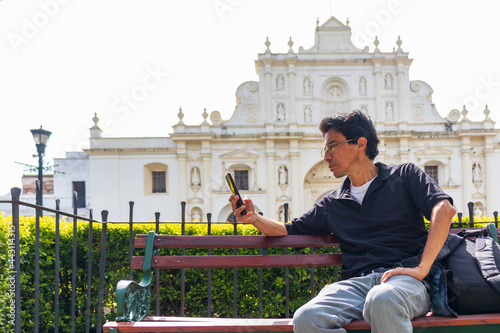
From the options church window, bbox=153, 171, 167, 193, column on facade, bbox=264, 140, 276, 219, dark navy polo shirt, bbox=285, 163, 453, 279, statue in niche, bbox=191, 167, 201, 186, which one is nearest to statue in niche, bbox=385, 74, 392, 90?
column on facade, bbox=264, 140, 276, 219

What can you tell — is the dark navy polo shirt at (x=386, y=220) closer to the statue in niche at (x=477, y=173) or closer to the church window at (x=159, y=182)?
the church window at (x=159, y=182)

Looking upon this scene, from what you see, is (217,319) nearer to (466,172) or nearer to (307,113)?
(307,113)

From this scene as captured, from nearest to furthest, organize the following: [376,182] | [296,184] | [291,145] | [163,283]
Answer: [376,182] → [163,283] → [296,184] → [291,145]

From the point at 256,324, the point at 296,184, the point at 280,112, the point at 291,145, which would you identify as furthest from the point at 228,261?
the point at 280,112

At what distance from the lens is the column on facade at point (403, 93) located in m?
23.5

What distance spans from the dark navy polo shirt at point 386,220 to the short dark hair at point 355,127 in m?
0.17

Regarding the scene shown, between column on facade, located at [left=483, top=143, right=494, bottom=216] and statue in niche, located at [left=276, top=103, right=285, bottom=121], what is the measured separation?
442 inches

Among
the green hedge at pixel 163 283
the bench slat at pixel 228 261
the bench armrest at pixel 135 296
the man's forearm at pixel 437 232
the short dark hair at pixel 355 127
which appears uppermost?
the short dark hair at pixel 355 127

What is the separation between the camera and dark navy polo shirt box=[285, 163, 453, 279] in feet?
7.57

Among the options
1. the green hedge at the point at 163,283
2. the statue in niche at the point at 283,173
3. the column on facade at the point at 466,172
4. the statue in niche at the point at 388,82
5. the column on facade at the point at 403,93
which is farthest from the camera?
the statue in niche at the point at 388,82

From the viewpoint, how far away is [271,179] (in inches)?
891

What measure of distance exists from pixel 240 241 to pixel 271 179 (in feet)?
65.5

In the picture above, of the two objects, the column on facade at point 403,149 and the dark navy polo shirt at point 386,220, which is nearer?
the dark navy polo shirt at point 386,220

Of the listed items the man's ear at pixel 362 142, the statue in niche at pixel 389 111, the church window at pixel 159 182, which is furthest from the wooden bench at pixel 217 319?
the statue in niche at pixel 389 111
